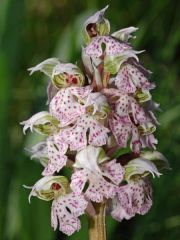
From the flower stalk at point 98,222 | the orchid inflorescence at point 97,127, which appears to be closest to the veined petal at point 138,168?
the orchid inflorescence at point 97,127

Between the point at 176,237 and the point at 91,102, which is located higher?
the point at 91,102

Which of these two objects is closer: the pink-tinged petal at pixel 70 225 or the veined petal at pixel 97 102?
the veined petal at pixel 97 102

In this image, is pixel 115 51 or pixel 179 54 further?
pixel 179 54

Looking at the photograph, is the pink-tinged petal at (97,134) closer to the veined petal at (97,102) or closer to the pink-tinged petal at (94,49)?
the veined petal at (97,102)

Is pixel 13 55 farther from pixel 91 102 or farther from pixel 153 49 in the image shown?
pixel 91 102

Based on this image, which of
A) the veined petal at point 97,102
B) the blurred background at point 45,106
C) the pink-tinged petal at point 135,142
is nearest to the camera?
the veined petal at point 97,102

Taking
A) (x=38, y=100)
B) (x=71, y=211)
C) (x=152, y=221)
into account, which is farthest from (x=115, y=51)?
(x=38, y=100)

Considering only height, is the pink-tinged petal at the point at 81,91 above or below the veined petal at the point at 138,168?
above

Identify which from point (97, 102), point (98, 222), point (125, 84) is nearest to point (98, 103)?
point (97, 102)
